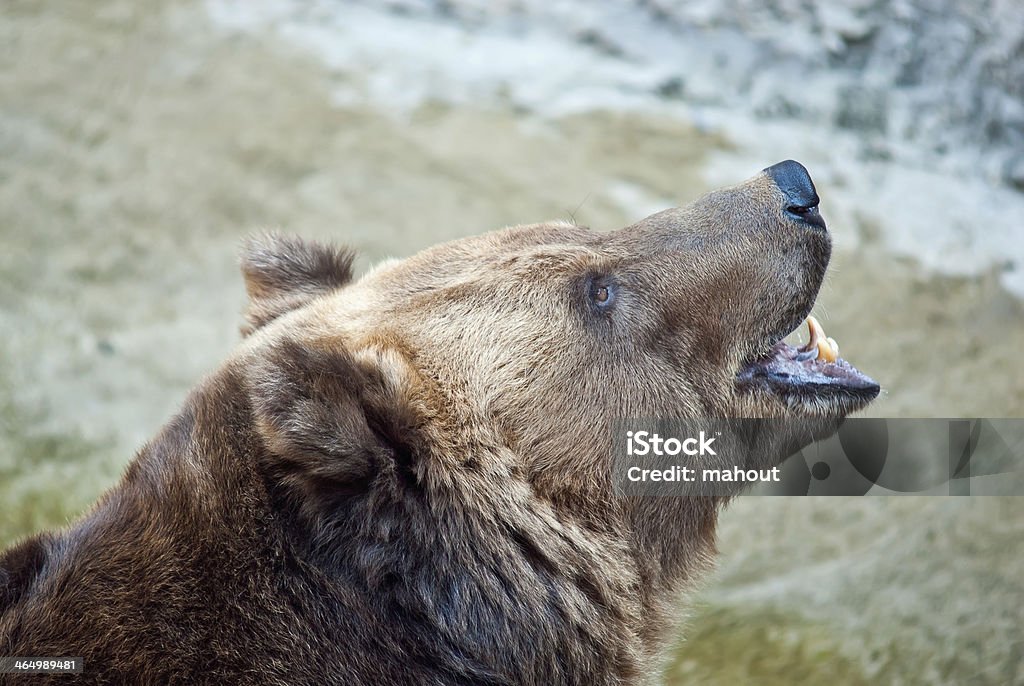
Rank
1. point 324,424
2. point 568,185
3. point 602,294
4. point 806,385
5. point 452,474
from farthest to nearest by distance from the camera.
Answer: point 568,185
point 806,385
point 602,294
point 452,474
point 324,424

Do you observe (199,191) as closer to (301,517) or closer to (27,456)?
(27,456)

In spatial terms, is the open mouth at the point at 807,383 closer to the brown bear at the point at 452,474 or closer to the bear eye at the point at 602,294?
the brown bear at the point at 452,474

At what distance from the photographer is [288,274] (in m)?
3.91

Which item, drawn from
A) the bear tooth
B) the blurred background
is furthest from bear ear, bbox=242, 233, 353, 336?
the blurred background

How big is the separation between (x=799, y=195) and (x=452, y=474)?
1.66 m

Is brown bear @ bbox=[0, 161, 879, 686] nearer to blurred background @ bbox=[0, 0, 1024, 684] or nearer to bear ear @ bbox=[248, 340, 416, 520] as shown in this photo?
bear ear @ bbox=[248, 340, 416, 520]

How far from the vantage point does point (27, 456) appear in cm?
550

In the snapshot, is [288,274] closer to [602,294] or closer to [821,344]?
[602,294]

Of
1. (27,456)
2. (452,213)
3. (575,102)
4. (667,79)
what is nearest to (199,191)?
(452,213)

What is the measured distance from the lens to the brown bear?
2.73 meters

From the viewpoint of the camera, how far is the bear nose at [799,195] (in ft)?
11.6

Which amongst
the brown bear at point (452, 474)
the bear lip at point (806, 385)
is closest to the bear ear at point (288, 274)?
the brown bear at point (452, 474)

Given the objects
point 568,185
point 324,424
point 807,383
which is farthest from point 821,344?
point 568,185

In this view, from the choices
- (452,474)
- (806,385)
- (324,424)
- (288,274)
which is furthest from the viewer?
(288,274)
